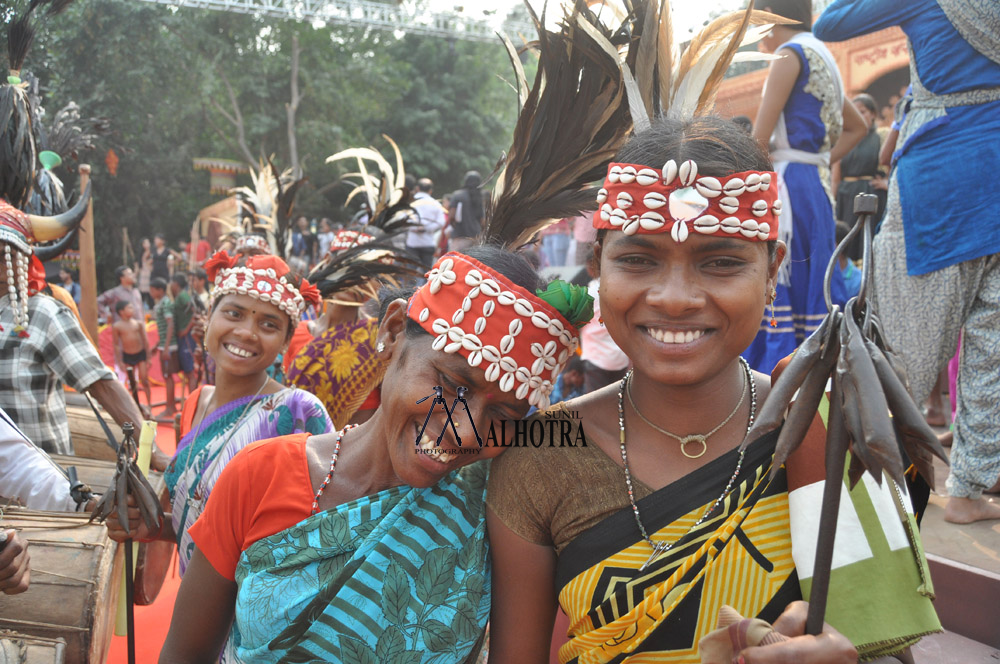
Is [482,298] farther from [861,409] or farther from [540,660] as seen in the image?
[861,409]

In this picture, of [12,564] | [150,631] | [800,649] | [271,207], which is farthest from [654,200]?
[271,207]

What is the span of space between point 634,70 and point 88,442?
4.60 m

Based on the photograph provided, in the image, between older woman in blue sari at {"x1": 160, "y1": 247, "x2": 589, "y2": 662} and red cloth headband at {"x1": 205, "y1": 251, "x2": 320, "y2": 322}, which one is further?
red cloth headband at {"x1": 205, "y1": 251, "x2": 320, "y2": 322}

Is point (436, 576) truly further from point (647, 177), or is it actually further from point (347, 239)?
point (347, 239)

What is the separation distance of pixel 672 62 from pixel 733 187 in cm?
61

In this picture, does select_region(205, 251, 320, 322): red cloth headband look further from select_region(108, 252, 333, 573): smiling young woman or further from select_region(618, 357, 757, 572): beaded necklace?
select_region(618, 357, 757, 572): beaded necklace

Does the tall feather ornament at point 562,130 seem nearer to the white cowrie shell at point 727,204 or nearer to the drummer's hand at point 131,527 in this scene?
the white cowrie shell at point 727,204

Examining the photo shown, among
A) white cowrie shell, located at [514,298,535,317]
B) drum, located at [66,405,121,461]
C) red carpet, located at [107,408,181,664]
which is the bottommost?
red carpet, located at [107,408,181,664]

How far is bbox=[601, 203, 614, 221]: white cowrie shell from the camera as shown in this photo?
187 cm

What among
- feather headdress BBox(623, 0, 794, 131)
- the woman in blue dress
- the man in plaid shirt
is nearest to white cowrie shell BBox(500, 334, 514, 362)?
feather headdress BBox(623, 0, 794, 131)

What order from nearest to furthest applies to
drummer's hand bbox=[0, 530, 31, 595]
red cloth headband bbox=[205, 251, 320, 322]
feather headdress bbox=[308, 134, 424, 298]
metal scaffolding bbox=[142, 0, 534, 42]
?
drummer's hand bbox=[0, 530, 31, 595] < red cloth headband bbox=[205, 251, 320, 322] < feather headdress bbox=[308, 134, 424, 298] < metal scaffolding bbox=[142, 0, 534, 42]

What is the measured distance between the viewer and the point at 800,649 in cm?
131

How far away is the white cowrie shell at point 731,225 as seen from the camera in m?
1.77

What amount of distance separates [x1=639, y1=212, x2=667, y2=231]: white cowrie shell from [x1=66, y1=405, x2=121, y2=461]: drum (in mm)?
4531
